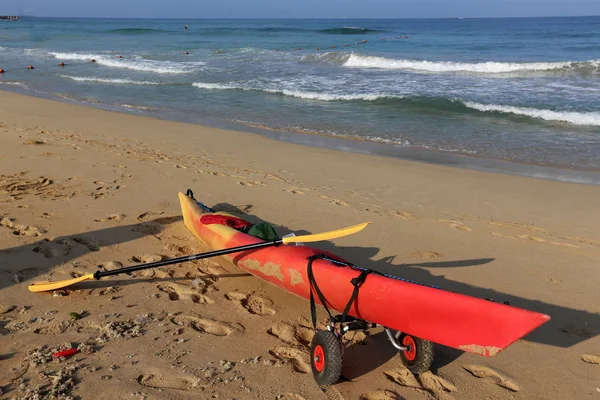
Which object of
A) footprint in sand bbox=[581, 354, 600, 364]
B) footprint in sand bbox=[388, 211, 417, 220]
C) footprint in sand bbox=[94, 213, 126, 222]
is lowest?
footprint in sand bbox=[581, 354, 600, 364]

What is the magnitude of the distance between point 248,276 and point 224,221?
0.75m

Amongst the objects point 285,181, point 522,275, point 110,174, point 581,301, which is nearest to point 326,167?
point 285,181

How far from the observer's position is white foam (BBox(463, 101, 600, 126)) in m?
11.5

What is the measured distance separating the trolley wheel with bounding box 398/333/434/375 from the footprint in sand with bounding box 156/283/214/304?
1.67 meters

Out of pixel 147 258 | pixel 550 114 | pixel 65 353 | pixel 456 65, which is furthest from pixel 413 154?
pixel 456 65

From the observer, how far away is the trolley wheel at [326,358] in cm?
310

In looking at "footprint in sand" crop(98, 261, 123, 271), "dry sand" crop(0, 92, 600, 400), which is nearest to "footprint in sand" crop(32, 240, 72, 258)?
"dry sand" crop(0, 92, 600, 400)

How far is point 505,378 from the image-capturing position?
332 cm

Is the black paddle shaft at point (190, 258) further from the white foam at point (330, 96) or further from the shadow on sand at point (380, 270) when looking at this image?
the white foam at point (330, 96)

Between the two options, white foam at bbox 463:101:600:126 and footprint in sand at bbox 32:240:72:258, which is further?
white foam at bbox 463:101:600:126

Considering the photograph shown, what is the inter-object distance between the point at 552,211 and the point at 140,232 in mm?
5052

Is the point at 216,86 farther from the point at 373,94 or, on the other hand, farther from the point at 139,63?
the point at 139,63

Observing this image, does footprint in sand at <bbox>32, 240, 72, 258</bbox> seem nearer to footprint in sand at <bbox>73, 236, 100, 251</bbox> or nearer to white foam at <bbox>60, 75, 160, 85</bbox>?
footprint in sand at <bbox>73, 236, 100, 251</bbox>

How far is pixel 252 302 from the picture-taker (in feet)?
13.8
